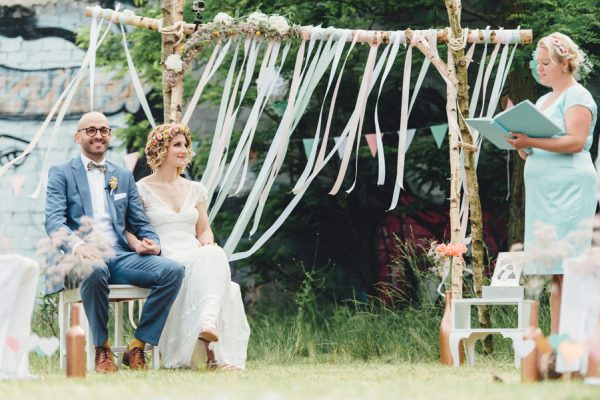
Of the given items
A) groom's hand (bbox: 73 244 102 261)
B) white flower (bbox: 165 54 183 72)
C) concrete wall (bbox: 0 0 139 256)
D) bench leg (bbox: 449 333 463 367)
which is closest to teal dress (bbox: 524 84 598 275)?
bench leg (bbox: 449 333 463 367)

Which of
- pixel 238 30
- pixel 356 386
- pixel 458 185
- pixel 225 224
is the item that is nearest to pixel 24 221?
pixel 225 224

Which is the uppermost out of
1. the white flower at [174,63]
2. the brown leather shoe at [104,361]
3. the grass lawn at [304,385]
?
the white flower at [174,63]

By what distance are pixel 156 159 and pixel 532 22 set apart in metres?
3.30

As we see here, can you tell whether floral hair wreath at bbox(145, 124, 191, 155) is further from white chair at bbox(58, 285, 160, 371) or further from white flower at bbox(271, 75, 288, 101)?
white flower at bbox(271, 75, 288, 101)

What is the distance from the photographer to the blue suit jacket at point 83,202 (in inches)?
227

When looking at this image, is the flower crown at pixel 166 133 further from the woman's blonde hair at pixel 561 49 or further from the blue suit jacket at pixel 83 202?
the woman's blonde hair at pixel 561 49

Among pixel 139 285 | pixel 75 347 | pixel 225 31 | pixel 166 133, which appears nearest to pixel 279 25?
pixel 225 31

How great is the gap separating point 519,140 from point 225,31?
218 cm

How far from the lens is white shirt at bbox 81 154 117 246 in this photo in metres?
5.88

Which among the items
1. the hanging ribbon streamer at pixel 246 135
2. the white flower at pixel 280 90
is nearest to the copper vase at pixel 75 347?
the hanging ribbon streamer at pixel 246 135

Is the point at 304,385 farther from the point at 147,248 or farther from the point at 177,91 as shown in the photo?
the point at 177,91

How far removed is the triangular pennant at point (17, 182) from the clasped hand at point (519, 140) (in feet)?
20.2

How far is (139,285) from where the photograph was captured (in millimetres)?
5711

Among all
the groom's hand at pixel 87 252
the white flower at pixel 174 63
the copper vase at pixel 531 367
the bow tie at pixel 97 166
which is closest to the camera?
the copper vase at pixel 531 367
